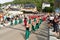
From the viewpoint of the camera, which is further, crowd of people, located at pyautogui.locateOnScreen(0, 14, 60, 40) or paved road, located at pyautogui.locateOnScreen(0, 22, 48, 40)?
paved road, located at pyautogui.locateOnScreen(0, 22, 48, 40)

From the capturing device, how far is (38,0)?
165 m

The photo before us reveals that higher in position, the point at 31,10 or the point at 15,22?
the point at 15,22

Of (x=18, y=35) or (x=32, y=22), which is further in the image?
(x=32, y=22)

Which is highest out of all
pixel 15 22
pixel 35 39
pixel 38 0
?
pixel 35 39

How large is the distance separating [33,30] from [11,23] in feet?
34.0

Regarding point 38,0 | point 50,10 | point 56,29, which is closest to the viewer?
point 56,29

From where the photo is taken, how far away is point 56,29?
2309 cm

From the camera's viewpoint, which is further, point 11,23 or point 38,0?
point 38,0

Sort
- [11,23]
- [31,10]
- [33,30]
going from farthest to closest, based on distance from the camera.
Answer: [31,10] → [11,23] → [33,30]

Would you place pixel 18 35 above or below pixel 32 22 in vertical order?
below

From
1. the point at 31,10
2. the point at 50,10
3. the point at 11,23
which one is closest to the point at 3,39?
the point at 11,23

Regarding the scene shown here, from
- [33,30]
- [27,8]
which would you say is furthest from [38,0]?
[33,30]

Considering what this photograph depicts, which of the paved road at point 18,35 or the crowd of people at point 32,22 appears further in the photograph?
the paved road at point 18,35

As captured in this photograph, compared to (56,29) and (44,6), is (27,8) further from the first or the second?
(56,29)
